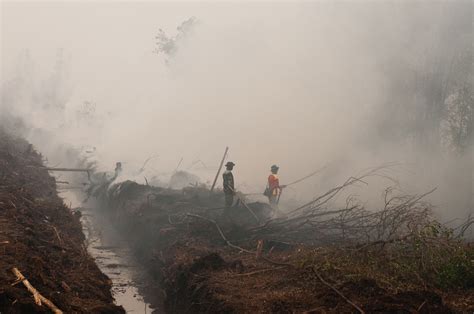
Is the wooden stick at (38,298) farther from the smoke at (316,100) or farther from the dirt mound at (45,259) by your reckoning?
the smoke at (316,100)

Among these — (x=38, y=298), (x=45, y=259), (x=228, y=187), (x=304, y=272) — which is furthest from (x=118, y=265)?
(x=38, y=298)

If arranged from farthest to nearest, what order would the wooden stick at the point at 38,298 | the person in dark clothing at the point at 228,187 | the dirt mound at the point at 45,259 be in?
the person in dark clothing at the point at 228,187 < the dirt mound at the point at 45,259 < the wooden stick at the point at 38,298

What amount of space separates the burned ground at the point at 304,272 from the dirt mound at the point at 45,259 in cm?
166

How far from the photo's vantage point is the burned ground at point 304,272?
6.86 metres

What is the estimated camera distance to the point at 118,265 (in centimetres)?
1302

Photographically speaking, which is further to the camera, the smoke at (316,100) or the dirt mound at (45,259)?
the smoke at (316,100)

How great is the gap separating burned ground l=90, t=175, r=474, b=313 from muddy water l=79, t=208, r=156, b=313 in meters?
0.48

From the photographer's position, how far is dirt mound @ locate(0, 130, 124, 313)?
6.64 meters

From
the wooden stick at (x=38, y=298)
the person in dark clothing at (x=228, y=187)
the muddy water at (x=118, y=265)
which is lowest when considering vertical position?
the muddy water at (x=118, y=265)

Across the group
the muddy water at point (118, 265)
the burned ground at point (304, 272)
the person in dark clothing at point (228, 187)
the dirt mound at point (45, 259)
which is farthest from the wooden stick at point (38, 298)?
the person in dark clothing at point (228, 187)

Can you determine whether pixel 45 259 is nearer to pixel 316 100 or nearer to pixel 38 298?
pixel 38 298

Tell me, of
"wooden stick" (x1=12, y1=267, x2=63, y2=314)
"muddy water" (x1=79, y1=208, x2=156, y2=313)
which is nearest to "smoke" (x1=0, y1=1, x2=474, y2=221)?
"muddy water" (x1=79, y1=208, x2=156, y2=313)

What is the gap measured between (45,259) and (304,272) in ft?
14.2

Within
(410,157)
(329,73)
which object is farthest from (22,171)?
(410,157)
